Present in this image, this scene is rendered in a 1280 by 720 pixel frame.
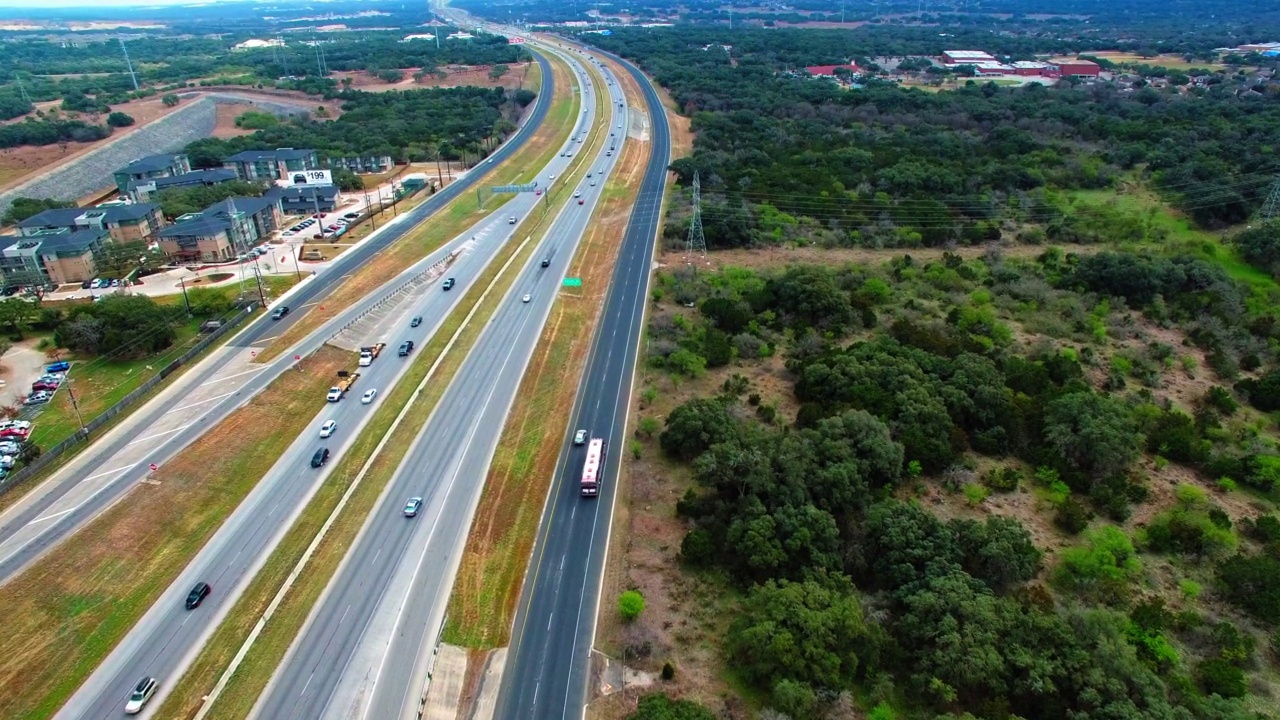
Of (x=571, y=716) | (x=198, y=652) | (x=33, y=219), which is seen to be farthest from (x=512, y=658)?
(x=33, y=219)

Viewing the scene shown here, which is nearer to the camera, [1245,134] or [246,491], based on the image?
[246,491]

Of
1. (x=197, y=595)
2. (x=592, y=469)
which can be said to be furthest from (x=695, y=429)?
(x=197, y=595)

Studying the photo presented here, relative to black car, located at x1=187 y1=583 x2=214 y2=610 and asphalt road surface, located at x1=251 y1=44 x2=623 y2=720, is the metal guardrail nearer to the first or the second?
black car, located at x1=187 y1=583 x2=214 y2=610

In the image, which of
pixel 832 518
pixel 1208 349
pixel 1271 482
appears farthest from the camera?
pixel 1208 349

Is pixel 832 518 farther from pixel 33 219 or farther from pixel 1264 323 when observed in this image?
pixel 33 219

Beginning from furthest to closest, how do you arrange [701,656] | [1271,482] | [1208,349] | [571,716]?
[1208,349] < [1271,482] < [701,656] < [571,716]

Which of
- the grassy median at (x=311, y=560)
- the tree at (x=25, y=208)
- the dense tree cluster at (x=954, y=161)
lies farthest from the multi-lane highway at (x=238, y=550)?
the tree at (x=25, y=208)

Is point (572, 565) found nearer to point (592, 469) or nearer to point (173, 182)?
point (592, 469)

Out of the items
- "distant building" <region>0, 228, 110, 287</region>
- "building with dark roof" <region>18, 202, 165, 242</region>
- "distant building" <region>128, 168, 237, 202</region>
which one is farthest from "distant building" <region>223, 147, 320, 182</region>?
"distant building" <region>0, 228, 110, 287</region>
